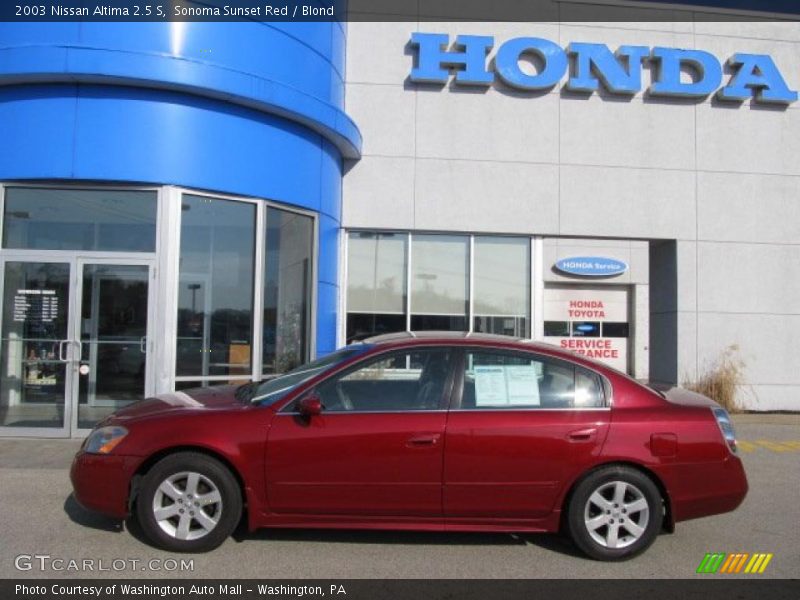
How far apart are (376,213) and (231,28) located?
399 cm

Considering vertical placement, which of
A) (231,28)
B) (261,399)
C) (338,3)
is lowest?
(261,399)

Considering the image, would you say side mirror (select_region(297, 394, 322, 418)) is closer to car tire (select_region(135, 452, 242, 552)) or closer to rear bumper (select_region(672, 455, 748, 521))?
car tire (select_region(135, 452, 242, 552))

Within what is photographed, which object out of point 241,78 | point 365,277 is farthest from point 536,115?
point 241,78

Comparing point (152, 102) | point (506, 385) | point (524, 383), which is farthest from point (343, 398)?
point (152, 102)

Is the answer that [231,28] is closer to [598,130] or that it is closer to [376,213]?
[376,213]

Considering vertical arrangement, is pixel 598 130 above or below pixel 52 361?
above

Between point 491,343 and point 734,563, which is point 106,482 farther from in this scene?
point 734,563

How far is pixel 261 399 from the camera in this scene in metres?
5.01

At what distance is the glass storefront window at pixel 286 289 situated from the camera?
9750 mm

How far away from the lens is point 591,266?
12.7 meters

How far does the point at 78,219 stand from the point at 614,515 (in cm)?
710

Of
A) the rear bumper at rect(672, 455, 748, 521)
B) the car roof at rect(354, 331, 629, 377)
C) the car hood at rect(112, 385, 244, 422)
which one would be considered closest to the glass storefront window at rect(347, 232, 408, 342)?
the car hood at rect(112, 385, 244, 422)

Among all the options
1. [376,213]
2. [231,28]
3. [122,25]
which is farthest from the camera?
[376,213]

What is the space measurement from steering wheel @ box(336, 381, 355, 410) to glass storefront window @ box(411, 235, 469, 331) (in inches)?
281
